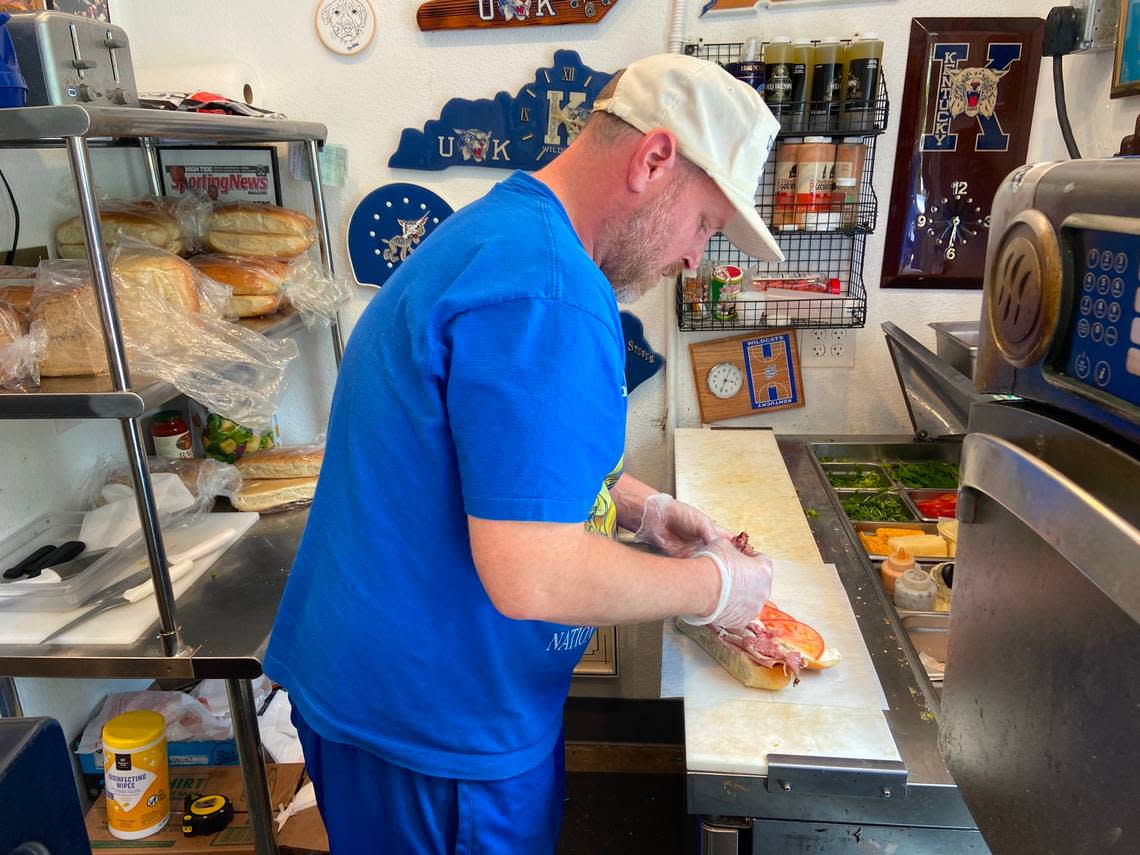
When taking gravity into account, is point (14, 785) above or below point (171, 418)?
above

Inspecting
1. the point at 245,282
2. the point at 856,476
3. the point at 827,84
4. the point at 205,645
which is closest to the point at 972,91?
the point at 827,84

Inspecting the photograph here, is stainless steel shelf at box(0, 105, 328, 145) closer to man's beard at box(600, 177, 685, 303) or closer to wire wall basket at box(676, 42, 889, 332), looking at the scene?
man's beard at box(600, 177, 685, 303)

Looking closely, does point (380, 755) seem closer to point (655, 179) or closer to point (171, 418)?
point (655, 179)

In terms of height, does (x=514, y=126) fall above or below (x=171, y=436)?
above

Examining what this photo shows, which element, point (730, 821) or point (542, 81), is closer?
point (730, 821)

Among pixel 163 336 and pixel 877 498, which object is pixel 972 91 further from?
pixel 163 336

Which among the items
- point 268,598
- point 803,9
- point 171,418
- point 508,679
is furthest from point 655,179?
point 171,418

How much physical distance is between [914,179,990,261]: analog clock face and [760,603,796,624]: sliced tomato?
49.7 inches

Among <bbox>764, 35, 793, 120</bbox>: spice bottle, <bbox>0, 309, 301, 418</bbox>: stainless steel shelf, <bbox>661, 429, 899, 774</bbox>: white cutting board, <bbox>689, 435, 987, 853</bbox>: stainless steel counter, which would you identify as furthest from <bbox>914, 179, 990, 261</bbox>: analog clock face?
<bbox>0, 309, 301, 418</bbox>: stainless steel shelf

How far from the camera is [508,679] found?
1.20 meters

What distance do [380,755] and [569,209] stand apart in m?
0.81

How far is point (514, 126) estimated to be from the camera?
224 centimetres

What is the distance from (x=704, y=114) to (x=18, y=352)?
1173 mm

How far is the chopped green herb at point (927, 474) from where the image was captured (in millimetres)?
2092
